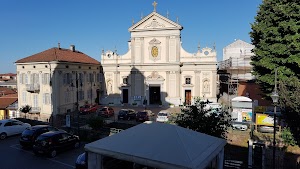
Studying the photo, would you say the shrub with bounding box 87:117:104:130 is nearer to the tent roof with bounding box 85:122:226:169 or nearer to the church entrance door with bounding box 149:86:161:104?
the tent roof with bounding box 85:122:226:169

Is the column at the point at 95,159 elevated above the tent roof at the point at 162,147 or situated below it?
below

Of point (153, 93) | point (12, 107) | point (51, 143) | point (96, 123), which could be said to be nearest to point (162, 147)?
point (51, 143)

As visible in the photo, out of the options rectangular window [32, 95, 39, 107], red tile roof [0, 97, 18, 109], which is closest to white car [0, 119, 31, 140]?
rectangular window [32, 95, 39, 107]

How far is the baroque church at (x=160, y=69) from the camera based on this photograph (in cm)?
3241

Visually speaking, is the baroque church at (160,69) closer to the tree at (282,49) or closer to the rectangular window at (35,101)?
the rectangular window at (35,101)

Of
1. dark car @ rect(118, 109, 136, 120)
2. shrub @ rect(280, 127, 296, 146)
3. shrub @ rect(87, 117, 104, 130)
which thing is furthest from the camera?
dark car @ rect(118, 109, 136, 120)

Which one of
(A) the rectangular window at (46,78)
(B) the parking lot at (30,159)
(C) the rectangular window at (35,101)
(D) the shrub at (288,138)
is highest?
(A) the rectangular window at (46,78)

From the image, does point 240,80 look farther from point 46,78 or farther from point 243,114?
point 46,78

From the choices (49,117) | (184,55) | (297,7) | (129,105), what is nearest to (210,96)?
(184,55)

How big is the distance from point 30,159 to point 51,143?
154 centimetres

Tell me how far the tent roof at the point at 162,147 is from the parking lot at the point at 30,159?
624cm

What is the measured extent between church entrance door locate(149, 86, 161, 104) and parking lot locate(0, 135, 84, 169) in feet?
65.1

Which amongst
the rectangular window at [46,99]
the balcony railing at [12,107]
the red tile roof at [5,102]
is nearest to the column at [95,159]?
the rectangular window at [46,99]

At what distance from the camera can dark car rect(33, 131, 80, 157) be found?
513 inches
